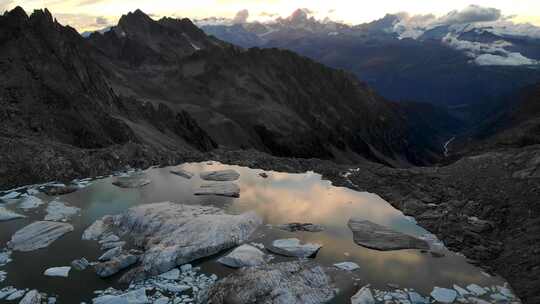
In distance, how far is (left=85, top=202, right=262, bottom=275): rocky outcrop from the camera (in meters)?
22.0

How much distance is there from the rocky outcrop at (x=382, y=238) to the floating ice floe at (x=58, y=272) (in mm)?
14480

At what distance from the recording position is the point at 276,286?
19.0m

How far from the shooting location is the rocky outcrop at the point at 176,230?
72.1ft

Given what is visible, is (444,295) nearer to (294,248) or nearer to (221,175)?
(294,248)

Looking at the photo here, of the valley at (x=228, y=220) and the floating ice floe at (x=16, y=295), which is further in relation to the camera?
the valley at (x=228, y=220)

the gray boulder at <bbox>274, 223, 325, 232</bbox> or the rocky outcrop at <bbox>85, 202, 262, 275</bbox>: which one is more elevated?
the rocky outcrop at <bbox>85, 202, 262, 275</bbox>

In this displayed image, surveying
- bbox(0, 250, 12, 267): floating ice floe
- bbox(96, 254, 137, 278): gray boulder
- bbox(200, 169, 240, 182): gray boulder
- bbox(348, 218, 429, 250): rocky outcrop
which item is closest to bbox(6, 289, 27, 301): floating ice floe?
bbox(96, 254, 137, 278): gray boulder

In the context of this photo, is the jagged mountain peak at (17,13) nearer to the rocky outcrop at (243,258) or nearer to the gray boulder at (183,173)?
the gray boulder at (183,173)

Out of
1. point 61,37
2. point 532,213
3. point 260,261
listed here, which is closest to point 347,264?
point 260,261

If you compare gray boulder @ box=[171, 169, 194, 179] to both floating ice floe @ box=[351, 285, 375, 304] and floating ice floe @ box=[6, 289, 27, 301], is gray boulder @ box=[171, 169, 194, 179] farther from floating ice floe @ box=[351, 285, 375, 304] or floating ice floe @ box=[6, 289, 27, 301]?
floating ice floe @ box=[351, 285, 375, 304]

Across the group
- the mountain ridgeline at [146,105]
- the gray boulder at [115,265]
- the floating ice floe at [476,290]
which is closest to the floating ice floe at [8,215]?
the mountain ridgeline at [146,105]

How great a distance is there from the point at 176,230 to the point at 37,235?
757cm

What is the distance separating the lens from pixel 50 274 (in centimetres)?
2103

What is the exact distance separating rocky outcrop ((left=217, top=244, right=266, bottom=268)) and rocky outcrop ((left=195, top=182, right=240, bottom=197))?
31.4 feet
